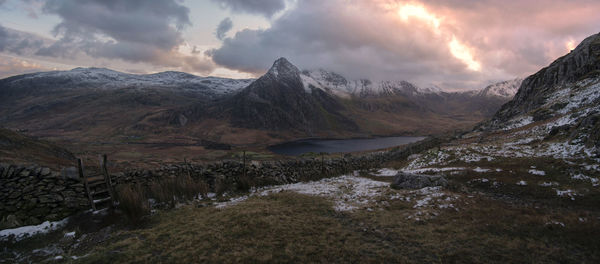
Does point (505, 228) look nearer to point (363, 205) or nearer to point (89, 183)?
point (363, 205)

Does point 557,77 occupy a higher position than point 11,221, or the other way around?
point 557,77

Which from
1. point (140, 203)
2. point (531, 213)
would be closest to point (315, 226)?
point (140, 203)

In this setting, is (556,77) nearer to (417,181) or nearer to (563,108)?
(563,108)

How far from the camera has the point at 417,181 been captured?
58.4 ft

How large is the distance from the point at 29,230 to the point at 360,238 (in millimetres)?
13235

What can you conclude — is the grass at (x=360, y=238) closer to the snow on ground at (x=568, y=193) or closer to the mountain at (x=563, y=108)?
the snow on ground at (x=568, y=193)

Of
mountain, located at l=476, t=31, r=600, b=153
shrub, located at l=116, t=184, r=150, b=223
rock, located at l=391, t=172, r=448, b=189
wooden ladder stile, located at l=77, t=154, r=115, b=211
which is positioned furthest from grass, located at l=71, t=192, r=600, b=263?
mountain, located at l=476, t=31, r=600, b=153

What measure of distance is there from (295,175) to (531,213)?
1759 centimetres

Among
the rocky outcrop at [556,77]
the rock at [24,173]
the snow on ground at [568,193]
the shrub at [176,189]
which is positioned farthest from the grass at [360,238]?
the rocky outcrop at [556,77]

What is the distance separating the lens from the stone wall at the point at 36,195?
36.1 ft

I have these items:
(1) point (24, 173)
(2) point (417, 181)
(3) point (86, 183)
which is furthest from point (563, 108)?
Answer: (1) point (24, 173)

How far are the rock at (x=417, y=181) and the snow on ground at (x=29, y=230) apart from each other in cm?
1893

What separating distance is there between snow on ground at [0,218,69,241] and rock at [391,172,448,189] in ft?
62.1

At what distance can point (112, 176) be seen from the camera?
612 inches
